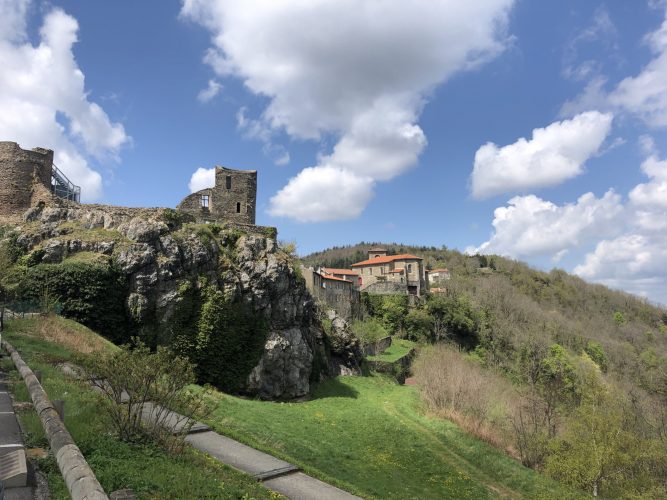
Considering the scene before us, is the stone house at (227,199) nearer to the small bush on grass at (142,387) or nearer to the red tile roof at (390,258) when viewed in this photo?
the small bush on grass at (142,387)

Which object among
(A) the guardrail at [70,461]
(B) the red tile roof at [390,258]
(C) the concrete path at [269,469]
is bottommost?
(C) the concrete path at [269,469]

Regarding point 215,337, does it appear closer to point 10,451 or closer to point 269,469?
point 269,469

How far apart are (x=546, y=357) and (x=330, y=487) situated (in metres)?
58.3

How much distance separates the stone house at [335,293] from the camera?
46.1 metres

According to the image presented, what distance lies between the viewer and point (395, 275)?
71.8m

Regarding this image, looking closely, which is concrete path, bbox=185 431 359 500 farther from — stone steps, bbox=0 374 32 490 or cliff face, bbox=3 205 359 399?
cliff face, bbox=3 205 359 399

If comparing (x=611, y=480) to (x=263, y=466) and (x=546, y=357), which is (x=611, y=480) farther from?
(x=546, y=357)

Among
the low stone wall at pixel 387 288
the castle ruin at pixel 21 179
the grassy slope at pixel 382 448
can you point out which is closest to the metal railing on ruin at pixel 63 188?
the castle ruin at pixel 21 179

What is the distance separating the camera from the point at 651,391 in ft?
175

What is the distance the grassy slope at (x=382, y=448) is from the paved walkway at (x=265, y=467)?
0.67 meters

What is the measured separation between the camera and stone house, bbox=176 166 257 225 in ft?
105

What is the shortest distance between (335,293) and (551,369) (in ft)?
97.7

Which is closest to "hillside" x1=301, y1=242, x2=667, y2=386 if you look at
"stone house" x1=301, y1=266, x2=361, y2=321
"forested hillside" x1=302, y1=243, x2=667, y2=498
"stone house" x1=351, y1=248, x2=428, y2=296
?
"forested hillside" x1=302, y1=243, x2=667, y2=498

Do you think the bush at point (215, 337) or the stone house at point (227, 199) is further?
the stone house at point (227, 199)
